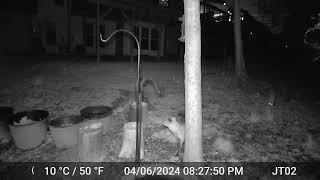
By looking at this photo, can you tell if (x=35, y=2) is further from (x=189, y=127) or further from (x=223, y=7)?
(x=223, y=7)

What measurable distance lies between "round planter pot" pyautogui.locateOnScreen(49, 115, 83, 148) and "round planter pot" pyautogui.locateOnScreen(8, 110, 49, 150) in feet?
0.91

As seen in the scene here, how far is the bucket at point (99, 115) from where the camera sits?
4.99m

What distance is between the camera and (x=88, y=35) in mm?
17344

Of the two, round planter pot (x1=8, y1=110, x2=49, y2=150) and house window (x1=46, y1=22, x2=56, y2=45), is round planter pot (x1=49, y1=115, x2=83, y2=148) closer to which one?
round planter pot (x1=8, y1=110, x2=49, y2=150)

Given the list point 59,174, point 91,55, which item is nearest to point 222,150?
point 59,174

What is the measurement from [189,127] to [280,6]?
31.8 m

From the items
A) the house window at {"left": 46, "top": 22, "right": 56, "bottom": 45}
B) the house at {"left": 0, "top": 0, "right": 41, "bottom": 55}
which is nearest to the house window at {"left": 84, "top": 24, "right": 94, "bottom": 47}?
the house window at {"left": 46, "top": 22, "right": 56, "bottom": 45}

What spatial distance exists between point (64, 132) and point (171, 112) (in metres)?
3.34

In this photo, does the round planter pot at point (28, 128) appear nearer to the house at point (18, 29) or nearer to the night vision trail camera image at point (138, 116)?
the night vision trail camera image at point (138, 116)

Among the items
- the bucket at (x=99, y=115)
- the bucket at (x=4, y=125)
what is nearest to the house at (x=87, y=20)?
the bucket at (x=4, y=125)

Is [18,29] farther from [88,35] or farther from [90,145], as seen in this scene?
[90,145]

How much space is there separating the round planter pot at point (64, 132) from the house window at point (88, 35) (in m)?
13.7

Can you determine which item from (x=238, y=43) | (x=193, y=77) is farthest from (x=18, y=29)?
(x=193, y=77)

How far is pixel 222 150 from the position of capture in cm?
491
